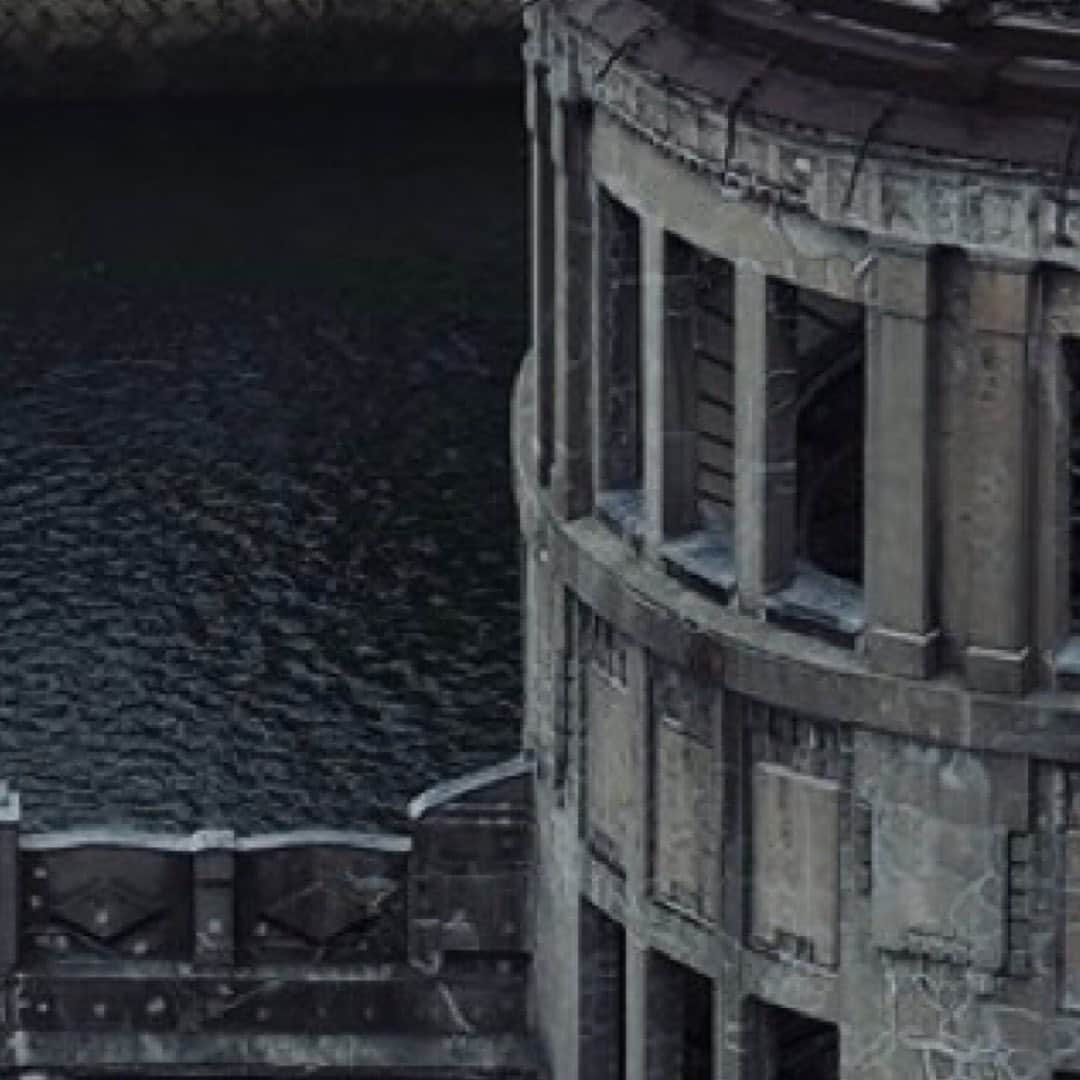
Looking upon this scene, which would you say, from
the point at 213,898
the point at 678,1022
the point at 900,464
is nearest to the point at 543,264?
the point at 900,464

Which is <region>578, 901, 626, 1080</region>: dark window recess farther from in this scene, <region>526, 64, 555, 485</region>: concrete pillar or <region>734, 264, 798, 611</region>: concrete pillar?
<region>734, 264, 798, 611</region>: concrete pillar

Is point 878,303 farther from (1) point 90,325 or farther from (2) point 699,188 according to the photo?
(1) point 90,325

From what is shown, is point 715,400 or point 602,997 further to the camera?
point 602,997

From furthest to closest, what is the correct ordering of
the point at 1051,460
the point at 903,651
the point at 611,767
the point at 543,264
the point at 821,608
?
the point at 611,767, the point at 543,264, the point at 821,608, the point at 903,651, the point at 1051,460

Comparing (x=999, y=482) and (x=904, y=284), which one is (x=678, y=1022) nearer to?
(x=999, y=482)

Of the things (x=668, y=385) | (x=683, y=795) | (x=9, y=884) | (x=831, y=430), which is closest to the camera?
(x=668, y=385)

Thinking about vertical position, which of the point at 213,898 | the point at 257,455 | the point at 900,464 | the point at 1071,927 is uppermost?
the point at 900,464

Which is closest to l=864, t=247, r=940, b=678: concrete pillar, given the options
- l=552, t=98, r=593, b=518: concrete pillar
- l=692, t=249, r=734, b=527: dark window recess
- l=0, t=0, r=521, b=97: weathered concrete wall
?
l=692, t=249, r=734, b=527: dark window recess
